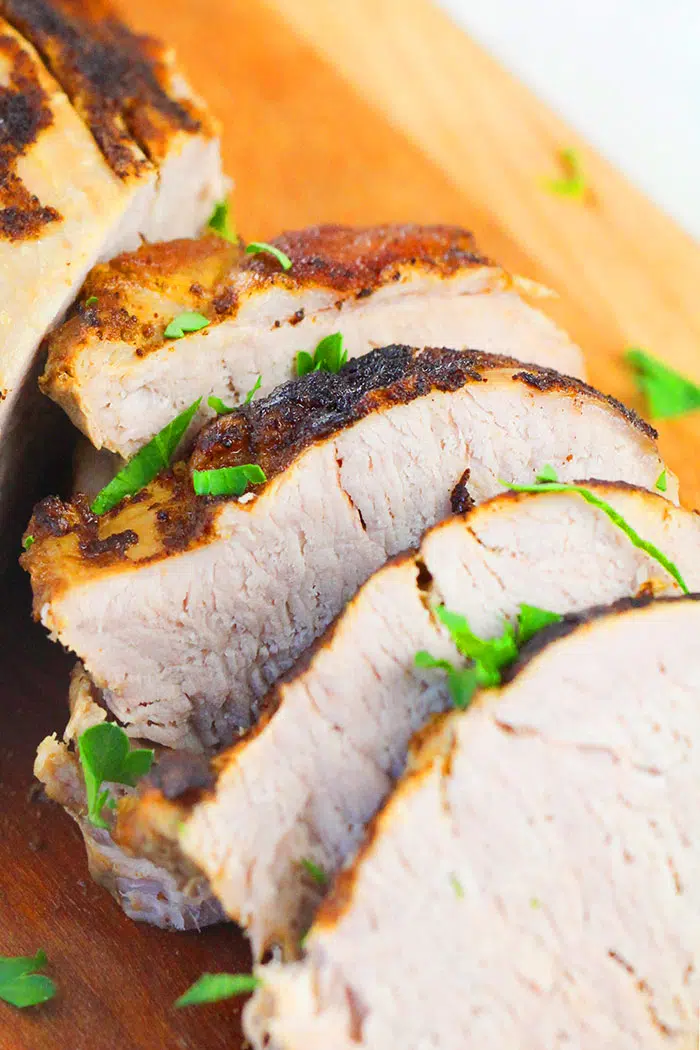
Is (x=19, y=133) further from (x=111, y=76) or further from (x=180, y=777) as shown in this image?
(x=180, y=777)

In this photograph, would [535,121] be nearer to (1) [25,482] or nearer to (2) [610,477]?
(2) [610,477]

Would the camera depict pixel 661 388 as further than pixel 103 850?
Yes

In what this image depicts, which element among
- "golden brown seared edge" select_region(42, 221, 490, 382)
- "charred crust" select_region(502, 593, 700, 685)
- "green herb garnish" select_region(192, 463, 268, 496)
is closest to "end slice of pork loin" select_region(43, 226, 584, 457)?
"golden brown seared edge" select_region(42, 221, 490, 382)

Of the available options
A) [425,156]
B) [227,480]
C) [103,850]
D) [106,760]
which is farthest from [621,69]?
[103,850]

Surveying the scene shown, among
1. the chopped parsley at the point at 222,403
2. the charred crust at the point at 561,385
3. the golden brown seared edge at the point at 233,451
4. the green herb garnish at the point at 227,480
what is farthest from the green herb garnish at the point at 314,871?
the charred crust at the point at 561,385

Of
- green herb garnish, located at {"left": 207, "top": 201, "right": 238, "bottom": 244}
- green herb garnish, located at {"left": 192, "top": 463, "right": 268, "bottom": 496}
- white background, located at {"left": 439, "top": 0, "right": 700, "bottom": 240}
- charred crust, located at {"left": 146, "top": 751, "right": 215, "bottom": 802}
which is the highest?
white background, located at {"left": 439, "top": 0, "right": 700, "bottom": 240}

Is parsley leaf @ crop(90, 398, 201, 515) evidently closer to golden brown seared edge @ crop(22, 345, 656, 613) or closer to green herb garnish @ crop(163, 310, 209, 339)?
golden brown seared edge @ crop(22, 345, 656, 613)
